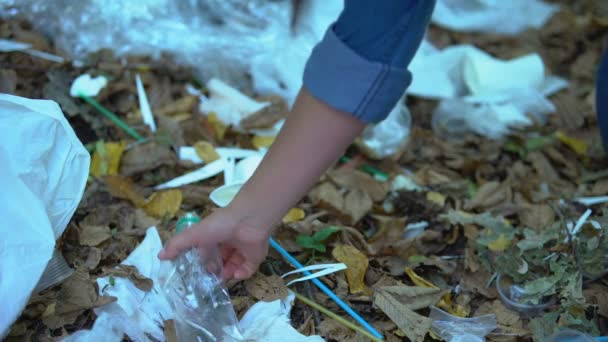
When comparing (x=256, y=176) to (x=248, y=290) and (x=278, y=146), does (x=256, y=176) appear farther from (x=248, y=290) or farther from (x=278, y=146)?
(x=248, y=290)

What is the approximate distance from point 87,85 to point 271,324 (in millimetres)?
875

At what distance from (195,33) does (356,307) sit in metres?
1.05

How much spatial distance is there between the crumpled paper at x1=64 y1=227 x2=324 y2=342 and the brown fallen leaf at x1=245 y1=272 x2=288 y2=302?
1 centimetres

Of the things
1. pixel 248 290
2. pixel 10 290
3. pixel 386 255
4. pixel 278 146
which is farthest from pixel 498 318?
pixel 10 290

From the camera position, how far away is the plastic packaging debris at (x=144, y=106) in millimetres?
1629

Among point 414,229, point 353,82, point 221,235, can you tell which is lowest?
point 414,229

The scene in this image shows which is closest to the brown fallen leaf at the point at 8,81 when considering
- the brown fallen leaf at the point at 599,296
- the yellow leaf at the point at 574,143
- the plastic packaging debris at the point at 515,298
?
the plastic packaging debris at the point at 515,298

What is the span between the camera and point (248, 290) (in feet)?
3.90

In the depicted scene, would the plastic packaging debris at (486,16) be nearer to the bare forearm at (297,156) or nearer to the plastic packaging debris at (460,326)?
the plastic packaging debris at (460,326)

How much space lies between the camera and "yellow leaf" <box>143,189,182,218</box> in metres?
1.37

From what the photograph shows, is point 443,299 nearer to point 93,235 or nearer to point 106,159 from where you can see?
point 93,235

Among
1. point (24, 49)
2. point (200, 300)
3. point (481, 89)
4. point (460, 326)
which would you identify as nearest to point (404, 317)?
point (460, 326)

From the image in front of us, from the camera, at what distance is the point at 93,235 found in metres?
1.25

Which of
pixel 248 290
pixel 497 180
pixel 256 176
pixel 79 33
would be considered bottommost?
pixel 79 33
